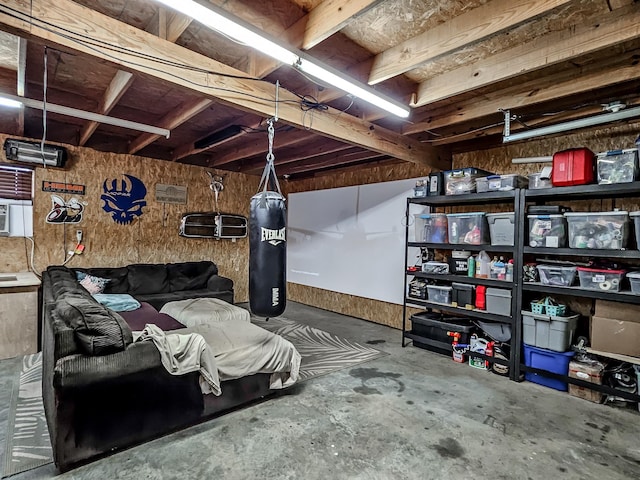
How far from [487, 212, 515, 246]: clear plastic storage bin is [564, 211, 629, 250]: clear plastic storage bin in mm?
478

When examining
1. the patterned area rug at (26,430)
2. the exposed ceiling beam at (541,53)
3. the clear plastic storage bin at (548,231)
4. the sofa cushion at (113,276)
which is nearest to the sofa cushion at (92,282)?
the sofa cushion at (113,276)

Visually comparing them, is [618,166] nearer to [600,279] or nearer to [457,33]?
[600,279]

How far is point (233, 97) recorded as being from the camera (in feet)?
8.45

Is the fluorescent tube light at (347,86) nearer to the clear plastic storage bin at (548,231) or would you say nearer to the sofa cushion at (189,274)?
the clear plastic storage bin at (548,231)

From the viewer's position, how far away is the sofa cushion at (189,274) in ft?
17.6

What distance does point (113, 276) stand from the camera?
4.82 metres

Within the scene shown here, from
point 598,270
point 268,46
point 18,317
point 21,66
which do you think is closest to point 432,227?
point 598,270

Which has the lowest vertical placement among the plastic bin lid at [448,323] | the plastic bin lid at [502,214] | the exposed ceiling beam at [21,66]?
the plastic bin lid at [448,323]

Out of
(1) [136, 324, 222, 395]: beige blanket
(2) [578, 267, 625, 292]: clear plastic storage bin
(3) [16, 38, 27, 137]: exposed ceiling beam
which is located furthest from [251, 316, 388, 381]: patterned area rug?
(3) [16, 38, 27, 137]: exposed ceiling beam

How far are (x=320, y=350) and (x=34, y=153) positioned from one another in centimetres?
429

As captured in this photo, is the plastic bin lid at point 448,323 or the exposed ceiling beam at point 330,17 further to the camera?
the plastic bin lid at point 448,323

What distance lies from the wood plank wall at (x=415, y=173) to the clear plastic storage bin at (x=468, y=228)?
3.08ft

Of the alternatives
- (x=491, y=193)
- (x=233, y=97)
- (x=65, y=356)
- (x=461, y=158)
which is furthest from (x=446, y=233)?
(x=65, y=356)

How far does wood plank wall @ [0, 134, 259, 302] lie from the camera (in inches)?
179
